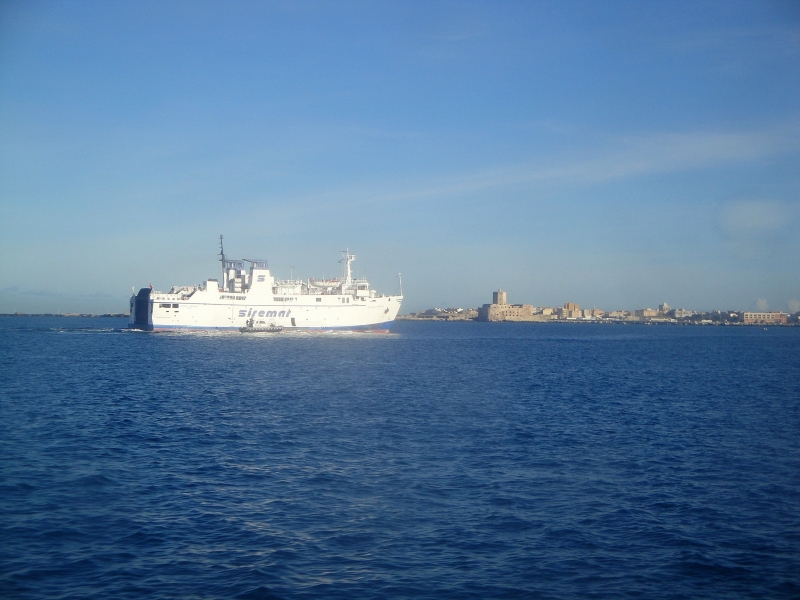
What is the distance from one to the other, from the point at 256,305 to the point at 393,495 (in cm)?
6592

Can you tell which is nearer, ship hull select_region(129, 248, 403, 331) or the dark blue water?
the dark blue water

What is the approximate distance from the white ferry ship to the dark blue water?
48260mm

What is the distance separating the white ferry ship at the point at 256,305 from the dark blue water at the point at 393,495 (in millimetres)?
48260

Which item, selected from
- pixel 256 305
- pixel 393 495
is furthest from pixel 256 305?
pixel 393 495

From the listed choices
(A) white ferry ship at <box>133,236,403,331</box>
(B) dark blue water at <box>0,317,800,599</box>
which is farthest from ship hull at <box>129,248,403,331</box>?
(B) dark blue water at <box>0,317,800,599</box>

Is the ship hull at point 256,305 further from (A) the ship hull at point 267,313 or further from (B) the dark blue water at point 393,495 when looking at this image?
(B) the dark blue water at point 393,495

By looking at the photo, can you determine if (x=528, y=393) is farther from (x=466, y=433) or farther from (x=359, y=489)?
(x=359, y=489)

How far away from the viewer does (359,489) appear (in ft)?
41.6

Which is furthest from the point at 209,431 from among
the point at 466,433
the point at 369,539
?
the point at 369,539

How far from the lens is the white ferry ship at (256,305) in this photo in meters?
74.0

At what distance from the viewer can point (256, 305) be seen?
76.1 metres

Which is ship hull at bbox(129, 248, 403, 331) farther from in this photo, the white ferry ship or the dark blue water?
the dark blue water

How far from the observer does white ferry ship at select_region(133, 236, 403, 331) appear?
243ft

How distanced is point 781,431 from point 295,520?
617 inches
